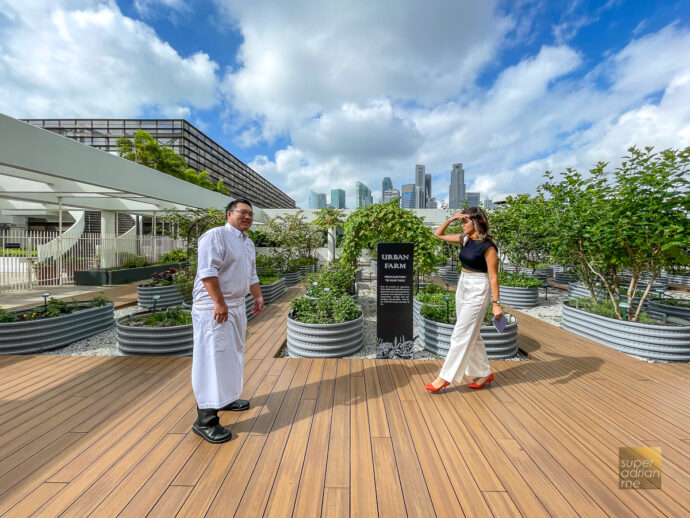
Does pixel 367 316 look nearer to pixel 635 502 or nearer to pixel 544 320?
pixel 544 320

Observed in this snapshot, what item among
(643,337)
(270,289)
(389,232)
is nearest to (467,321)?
(389,232)

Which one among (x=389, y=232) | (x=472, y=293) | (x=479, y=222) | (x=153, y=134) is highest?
(x=153, y=134)

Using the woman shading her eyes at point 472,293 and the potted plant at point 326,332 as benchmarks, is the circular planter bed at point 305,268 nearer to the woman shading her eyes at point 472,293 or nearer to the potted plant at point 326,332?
the potted plant at point 326,332

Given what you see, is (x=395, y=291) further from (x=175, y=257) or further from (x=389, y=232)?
(x=175, y=257)

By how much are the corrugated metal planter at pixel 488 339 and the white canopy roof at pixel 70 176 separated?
292 inches

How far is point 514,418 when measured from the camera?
2.56 meters

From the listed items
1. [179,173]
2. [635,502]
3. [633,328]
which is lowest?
[635,502]

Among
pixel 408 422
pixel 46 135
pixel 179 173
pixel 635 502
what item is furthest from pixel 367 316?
pixel 179 173

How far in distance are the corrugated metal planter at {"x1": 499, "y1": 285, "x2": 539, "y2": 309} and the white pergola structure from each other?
398 inches

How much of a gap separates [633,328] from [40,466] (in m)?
6.18

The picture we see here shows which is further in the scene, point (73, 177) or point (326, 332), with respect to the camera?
point (73, 177)

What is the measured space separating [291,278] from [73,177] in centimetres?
630

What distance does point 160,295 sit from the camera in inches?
264

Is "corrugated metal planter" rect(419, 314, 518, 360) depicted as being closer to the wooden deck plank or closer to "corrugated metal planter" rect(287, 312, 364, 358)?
"corrugated metal planter" rect(287, 312, 364, 358)
